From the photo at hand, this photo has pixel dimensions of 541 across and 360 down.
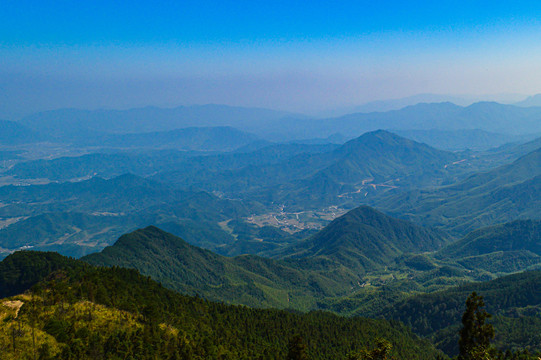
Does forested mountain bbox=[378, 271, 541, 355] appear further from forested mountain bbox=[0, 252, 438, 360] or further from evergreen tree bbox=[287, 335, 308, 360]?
evergreen tree bbox=[287, 335, 308, 360]

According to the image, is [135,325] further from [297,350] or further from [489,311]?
[489,311]

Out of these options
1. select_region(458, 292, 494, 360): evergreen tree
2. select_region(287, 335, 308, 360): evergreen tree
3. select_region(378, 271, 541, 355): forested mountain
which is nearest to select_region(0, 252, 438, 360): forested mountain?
select_region(287, 335, 308, 360): evergreen tree

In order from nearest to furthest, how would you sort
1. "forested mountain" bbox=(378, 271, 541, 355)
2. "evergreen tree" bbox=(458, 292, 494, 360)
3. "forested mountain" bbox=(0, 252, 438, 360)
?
"evergreen tree" bbox=(458, 292, 494, 360) → "forested mountain" bbox=(0, 252, 438, 360) → "forested mountain" bbox=(378, 271, 541, 355)

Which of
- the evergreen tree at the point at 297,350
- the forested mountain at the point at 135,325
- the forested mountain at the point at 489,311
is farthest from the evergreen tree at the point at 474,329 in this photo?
the forested mountain at the point at 489,311

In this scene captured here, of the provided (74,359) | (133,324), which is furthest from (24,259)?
(74,359)

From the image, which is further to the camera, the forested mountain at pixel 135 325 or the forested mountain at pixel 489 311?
the forested mountain at pixel 489 311

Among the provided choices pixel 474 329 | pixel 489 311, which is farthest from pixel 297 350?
pixel 489 311

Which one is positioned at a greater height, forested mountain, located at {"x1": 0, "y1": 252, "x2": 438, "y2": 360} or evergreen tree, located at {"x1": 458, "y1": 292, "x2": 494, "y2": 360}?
evergreen tree, located at {"x1": 458, "y1": 292, "x2": 494, "y2": 360}

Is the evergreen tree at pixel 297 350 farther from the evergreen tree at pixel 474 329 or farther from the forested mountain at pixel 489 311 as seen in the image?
the forested mountain at pixel 489 311

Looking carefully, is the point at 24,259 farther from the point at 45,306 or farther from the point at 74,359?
the point at 74,359
